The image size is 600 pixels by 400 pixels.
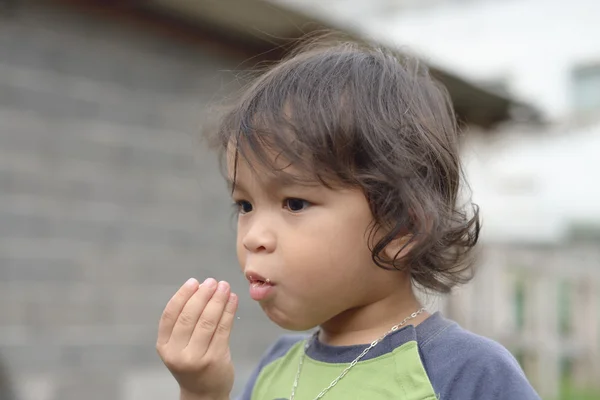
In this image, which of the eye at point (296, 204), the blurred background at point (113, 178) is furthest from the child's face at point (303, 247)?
the blurred background at point (113, 178)

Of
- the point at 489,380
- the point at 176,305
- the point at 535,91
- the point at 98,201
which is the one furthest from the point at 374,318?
the point at 535,91

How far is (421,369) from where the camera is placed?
141cm

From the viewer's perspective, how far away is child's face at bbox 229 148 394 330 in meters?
1.41

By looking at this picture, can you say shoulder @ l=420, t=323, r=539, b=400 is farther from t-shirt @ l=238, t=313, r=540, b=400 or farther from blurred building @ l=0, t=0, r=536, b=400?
blurred building @ l=0, t=0, r=536, b=400

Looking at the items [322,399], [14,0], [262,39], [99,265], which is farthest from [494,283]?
[322,399]

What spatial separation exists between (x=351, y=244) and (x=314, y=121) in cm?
22

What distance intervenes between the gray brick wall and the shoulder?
6.18ft

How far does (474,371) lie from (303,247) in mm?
339

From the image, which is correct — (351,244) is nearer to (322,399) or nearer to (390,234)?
(390,234)

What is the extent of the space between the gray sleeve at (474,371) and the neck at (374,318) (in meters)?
0.10

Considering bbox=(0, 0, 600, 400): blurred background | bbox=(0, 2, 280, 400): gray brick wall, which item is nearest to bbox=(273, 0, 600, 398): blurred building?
bbox=(0, 0, 600, 400): blurred background

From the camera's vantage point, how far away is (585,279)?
878cm

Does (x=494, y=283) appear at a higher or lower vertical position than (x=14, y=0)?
lower

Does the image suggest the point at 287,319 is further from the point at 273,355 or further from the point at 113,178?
the point at 113,178
